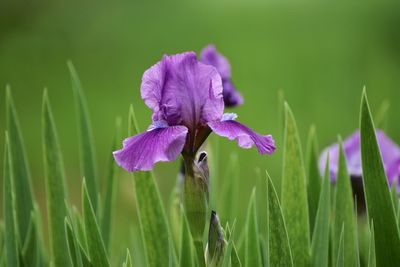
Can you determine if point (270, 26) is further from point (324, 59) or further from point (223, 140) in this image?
point (223, 140)

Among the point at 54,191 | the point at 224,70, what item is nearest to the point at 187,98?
the point at 54,191

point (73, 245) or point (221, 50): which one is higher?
point (221, 50)

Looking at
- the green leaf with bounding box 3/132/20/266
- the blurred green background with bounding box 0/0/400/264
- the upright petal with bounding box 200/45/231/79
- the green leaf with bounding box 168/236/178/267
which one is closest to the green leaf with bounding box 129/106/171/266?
the green leaf with bounding box 168/236/178/267

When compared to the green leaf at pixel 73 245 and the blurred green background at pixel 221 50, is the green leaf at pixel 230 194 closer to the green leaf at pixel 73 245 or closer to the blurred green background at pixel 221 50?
the green leaf at pixel 73 245

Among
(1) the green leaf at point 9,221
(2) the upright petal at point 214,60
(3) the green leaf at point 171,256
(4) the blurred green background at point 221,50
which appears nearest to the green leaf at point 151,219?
(3) the green leaf at point 171,256

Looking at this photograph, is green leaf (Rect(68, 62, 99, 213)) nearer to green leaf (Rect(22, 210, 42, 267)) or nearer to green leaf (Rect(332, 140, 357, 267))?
green leaf (Rect(22, 210, 42, 267))

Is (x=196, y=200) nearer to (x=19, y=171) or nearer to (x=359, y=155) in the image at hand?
(x=19, y=171)

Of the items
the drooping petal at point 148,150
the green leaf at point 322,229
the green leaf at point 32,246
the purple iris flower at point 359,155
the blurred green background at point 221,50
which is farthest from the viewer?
the blurred green background at point 221,50
